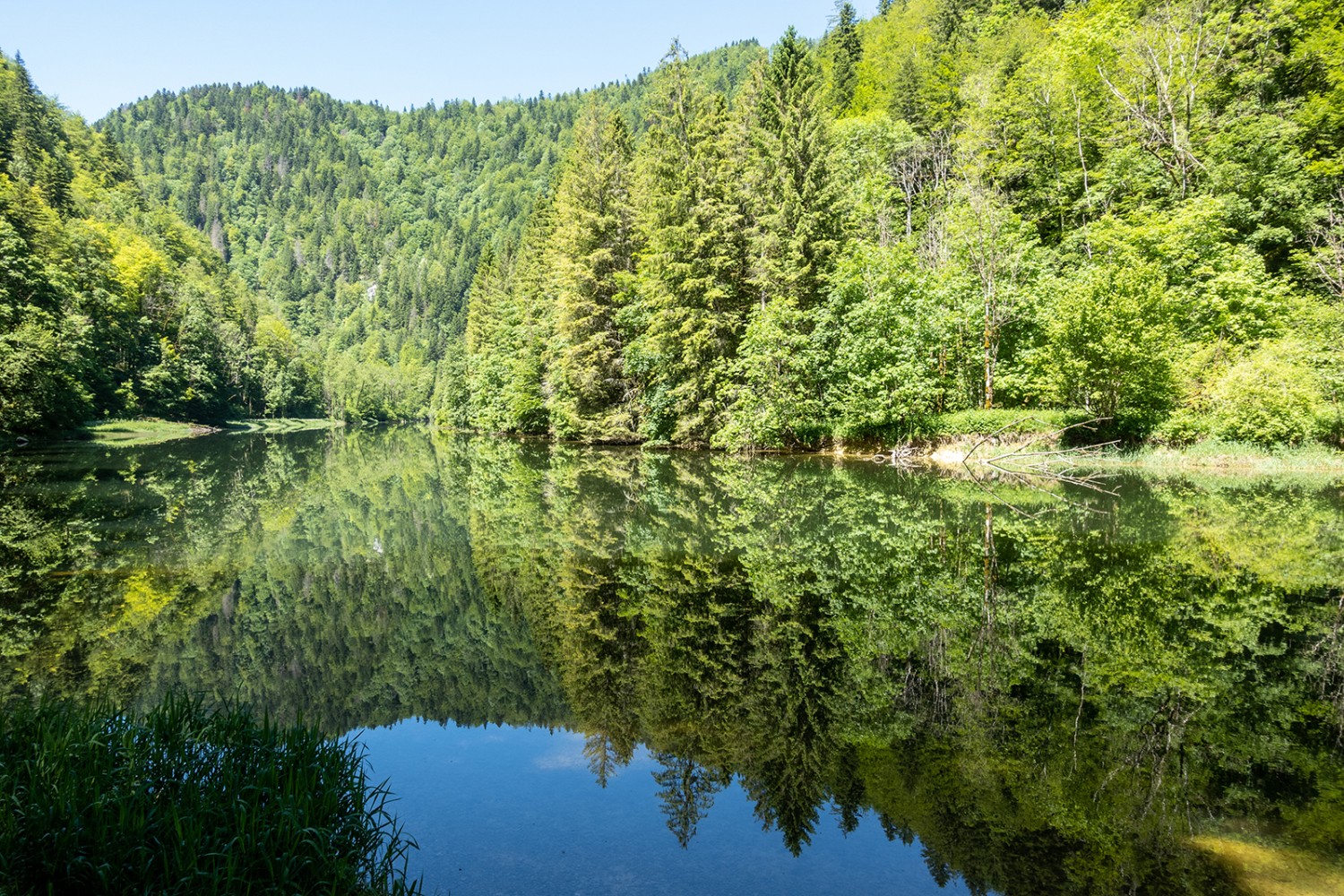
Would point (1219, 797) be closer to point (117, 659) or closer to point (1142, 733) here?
point (1142, 733)

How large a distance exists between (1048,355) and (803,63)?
16.4 metres

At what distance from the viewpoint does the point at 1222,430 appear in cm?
2409

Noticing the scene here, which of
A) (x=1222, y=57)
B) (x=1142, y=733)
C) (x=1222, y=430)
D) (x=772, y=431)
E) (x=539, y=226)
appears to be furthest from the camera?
(x=539, y=226)

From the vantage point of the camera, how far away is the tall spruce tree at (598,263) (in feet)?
121

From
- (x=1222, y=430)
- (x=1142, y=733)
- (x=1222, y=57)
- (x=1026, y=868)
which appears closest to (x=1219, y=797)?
(x=1142, y=733)

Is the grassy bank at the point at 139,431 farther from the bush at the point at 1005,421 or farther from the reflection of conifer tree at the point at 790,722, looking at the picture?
the reflection of conifer tree at the point at 790,722

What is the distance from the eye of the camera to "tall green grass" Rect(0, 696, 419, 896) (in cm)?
301

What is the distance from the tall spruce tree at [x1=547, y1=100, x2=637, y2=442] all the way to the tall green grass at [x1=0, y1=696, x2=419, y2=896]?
107 ft

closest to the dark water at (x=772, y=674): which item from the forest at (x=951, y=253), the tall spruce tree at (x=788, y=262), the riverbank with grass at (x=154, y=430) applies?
the forest at (x=951, y=253)

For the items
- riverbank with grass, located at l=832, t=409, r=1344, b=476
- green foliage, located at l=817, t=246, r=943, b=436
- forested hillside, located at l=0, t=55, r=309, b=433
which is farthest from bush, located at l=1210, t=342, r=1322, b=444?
forested hillside, located at l=0, t=55, r=309, b=433

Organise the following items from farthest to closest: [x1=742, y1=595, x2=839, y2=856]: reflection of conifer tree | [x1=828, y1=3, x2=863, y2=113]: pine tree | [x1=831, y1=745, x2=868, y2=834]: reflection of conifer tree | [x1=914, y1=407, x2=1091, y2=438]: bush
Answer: [x1=828, y1=3, x2=863, y2=113]: pine tree, [x1=914, y1=407, x2=1091, y2=438]: bush, [x1=742, y1=595, x2=839, y2=856]: reflection of conifer tree, [x1=831, y1=745, x2=868, y2=834]: reflection of conifer tree

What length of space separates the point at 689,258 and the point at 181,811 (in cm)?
3007

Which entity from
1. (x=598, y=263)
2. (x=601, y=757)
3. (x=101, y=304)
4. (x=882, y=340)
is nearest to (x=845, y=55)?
(x=598, y=263)

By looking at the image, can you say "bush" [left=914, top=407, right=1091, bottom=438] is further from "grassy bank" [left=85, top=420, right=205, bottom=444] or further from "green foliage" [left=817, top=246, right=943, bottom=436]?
"grassy bank" [left=85, top=420, right=205, bottom=444]
